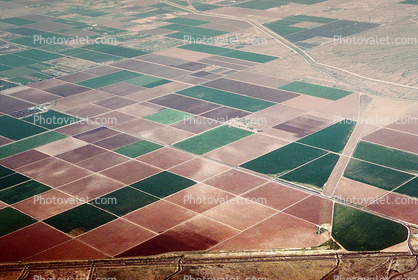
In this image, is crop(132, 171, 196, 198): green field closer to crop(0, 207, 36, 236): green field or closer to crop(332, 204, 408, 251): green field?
crop(0, 207, 36, 236): green field

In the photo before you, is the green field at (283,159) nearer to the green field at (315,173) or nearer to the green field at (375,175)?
the green field at (315,173)

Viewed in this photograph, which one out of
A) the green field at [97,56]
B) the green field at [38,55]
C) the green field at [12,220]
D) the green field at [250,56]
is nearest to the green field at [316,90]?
the green field at [250,56]

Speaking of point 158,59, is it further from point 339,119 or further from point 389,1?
point 389,1

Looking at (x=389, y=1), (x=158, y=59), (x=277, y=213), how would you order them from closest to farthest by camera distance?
(x=277, y=213) < (x=158, y=59) < (x=389, y=1)

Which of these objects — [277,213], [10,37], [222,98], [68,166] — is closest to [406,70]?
[222,98]

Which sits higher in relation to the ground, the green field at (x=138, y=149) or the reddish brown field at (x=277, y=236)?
the green field at (x=138, y=149)

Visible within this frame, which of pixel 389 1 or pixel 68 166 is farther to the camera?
pixel 389 1

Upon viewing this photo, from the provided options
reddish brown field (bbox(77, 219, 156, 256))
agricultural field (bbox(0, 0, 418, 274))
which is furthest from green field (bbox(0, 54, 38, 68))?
reddish brown field (bbox(77, 219, 156, 256))
